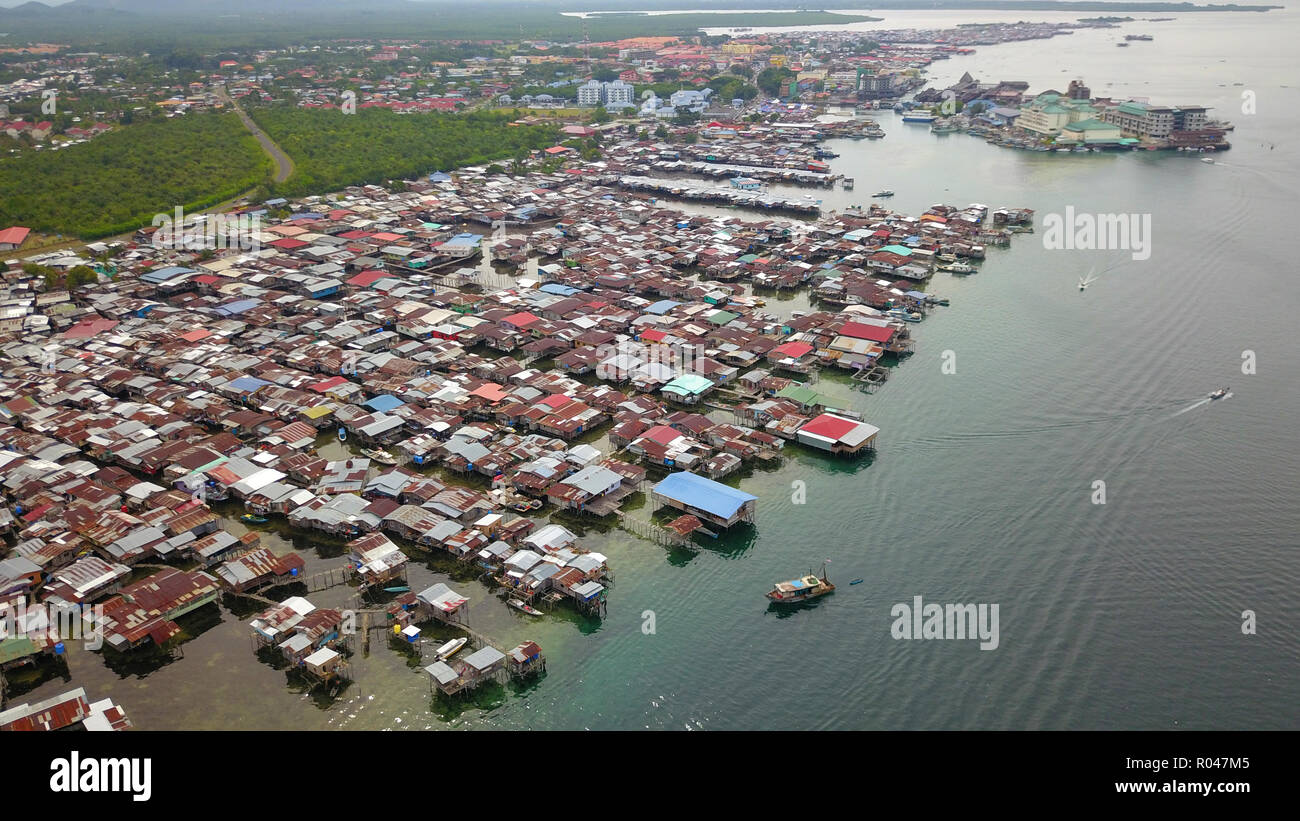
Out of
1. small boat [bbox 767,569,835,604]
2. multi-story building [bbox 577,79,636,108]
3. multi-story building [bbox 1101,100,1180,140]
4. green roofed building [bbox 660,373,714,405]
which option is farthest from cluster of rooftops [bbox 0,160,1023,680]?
multi-story building [bbox 577,79,636,108]

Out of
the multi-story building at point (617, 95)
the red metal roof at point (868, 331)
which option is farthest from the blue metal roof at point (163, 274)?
the multi-story building at point (617, 95)

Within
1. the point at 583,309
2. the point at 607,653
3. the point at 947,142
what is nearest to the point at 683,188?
the point at 583,309

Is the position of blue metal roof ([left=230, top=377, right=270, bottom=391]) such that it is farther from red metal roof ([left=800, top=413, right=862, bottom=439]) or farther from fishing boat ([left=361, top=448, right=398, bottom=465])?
red metal roof ([left=800, top=413, right=862, bottom=439])

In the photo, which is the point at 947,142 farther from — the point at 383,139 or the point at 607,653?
the point at 607,653

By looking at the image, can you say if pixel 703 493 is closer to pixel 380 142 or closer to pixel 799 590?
pixel 799 590

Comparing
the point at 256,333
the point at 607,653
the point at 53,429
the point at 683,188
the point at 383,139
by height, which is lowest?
the point at 607,653

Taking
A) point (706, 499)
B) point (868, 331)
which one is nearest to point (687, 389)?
point (706, 499)
